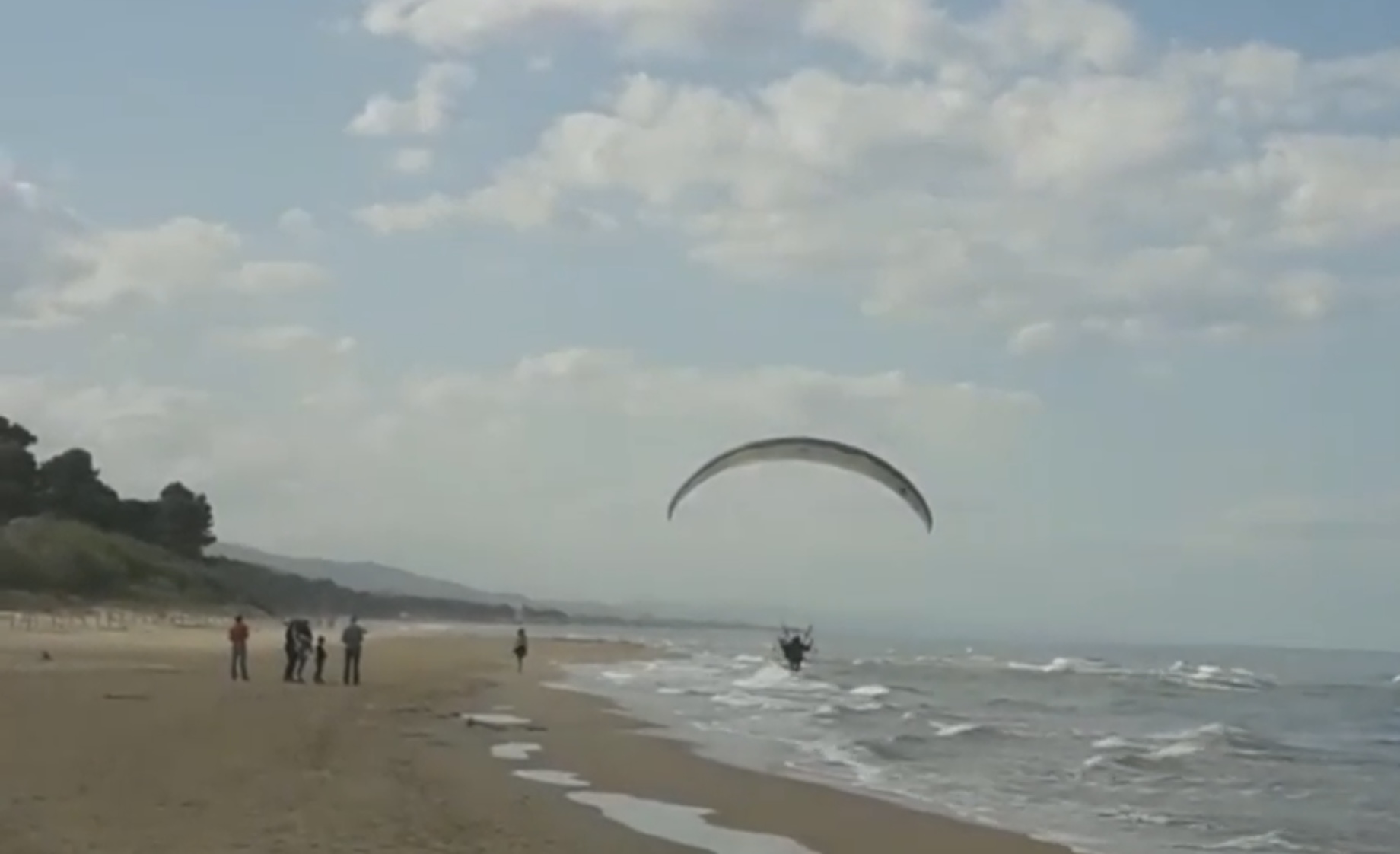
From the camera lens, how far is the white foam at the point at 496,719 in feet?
71.7

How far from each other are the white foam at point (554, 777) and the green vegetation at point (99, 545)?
51.1 metres

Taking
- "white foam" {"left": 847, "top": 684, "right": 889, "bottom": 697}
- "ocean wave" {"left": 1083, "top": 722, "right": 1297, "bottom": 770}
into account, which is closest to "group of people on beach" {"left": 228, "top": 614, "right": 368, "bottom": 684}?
"ocean wave" {"left": 1083, "top": 722, "right": 1297, "bottom": 770}

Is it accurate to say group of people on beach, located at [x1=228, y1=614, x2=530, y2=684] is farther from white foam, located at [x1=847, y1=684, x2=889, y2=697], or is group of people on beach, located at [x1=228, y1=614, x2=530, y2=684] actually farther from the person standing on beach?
white foam, located at [x1=847, y1=684, x2=889, y2=697]

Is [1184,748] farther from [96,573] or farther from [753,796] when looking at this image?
[96,573]

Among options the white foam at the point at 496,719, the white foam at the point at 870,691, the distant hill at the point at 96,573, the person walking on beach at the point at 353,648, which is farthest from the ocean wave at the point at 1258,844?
the distant hill at the point at 96,573

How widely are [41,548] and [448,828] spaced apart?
2542 inches

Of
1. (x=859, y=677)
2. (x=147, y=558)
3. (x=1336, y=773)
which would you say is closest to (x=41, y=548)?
(x=147, y=558)

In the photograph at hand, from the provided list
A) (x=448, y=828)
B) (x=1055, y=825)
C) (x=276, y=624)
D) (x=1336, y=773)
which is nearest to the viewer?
(x=448, y=828)

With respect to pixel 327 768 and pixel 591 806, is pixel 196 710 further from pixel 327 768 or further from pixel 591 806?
pixel 591 806

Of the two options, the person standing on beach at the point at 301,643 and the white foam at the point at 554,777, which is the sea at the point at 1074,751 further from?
the person standing on beach at the point at 301,643

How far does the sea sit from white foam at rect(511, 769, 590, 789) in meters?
2.91

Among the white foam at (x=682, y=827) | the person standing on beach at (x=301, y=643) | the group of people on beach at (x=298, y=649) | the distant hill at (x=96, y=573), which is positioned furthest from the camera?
the distant hill at (x=96, y=573)

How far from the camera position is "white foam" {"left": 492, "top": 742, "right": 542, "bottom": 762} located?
17.5 metres

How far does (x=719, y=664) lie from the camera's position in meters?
59.4
